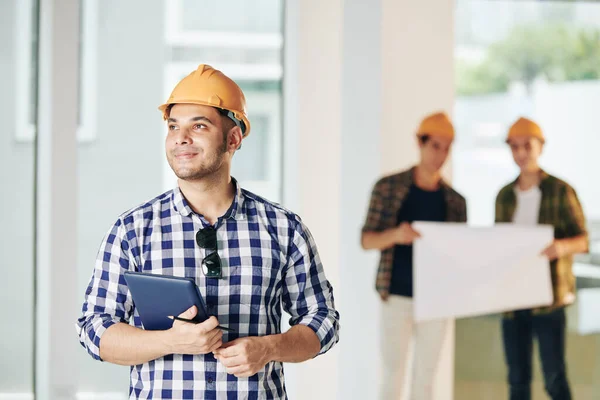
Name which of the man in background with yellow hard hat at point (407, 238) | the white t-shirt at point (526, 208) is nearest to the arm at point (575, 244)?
the white t-shirt at point (526, 208)

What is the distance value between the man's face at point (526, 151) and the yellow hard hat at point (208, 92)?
226 cm

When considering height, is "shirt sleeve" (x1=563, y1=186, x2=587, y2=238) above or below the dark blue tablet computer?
above

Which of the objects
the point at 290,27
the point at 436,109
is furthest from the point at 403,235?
the point at 290,27

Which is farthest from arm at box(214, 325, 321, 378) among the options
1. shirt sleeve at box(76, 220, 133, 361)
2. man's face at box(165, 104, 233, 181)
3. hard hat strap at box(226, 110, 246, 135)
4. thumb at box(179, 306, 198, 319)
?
hard hat strap at box(226, 110, 246, 135)

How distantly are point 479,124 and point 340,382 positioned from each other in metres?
1.46

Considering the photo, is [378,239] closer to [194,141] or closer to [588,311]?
[588,311]

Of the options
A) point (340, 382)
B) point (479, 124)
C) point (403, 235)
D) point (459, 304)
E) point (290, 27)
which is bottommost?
point (340, 382)

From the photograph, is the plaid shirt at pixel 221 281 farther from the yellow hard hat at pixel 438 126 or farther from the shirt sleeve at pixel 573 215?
the shirt sleeve at pixel 573 215

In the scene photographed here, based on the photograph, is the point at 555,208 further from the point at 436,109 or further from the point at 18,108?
the point at 18,108

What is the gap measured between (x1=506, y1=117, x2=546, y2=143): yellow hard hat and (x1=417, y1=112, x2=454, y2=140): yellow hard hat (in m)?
0.32

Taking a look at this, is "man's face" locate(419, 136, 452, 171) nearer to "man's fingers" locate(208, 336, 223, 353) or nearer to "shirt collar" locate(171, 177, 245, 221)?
"shirt collar" locate(171, 177, 245, 221)

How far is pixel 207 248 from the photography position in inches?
61.5

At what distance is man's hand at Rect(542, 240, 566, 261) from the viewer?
3.52 meters

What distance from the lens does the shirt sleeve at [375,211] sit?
3439 mm
